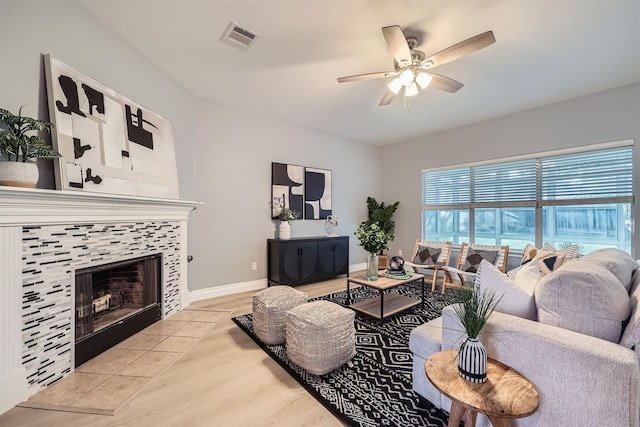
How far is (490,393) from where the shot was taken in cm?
100

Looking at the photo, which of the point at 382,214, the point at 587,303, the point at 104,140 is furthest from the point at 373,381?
the point at 382,214

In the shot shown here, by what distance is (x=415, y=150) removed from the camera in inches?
200

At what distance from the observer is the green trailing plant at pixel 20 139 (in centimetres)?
149

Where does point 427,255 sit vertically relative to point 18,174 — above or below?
below

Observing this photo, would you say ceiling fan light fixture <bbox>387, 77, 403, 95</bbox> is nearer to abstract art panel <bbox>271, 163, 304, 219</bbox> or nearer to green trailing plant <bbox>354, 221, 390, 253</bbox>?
green trailing plant <bbox>354, 221, 390, 253</bbox>

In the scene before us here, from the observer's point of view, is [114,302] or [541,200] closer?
[114,302]

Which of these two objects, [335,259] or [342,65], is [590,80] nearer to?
[342,65]

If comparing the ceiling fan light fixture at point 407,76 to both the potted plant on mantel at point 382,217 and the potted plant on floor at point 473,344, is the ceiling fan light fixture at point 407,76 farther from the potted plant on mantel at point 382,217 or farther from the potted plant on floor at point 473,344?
the potted plant on mantel at point 382,217

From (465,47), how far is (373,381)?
97.3 inches

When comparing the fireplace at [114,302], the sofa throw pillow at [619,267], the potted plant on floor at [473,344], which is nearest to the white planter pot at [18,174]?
the fireplace at [114,302]

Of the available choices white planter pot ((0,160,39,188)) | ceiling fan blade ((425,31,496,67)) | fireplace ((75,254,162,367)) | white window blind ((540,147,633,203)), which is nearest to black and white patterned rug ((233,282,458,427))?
fireplace ((75,254,162,367))

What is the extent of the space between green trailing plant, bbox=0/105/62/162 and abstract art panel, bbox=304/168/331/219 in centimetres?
323

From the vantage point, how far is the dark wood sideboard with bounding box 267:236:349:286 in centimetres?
385

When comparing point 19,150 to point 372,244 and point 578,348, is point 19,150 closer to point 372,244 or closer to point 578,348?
point 372,244
